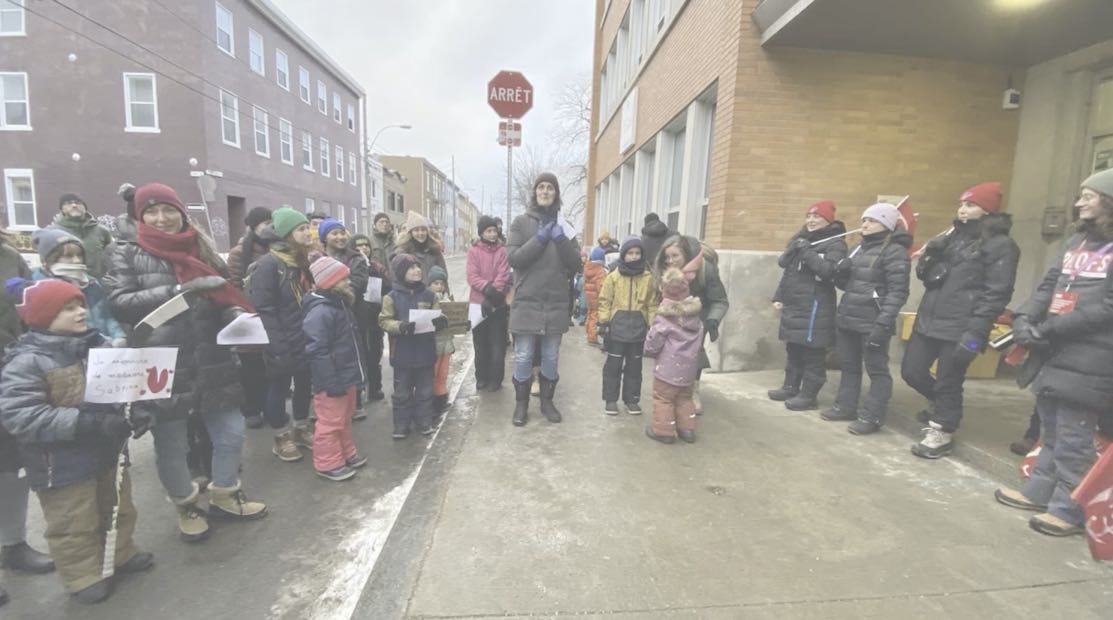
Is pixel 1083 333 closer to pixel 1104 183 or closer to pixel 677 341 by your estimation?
pixel 1104 183

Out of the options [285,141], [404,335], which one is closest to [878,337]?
[404,335]

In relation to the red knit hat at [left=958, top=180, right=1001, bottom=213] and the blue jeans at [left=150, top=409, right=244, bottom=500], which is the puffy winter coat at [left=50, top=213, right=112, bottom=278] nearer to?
the blue jeans at [left=150, top=409, right=244, bottom=500]

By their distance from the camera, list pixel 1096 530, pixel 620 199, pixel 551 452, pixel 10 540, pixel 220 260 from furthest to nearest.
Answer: pixel 620 199 < pixel 551 452 < pixel 220 260 < pixel 10 540 < pixel 1096 530

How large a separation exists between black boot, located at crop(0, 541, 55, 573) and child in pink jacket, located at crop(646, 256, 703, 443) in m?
3.69

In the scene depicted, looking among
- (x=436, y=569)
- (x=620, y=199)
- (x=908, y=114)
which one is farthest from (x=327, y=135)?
(x=436, y=569)

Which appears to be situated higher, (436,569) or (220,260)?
(220,260)

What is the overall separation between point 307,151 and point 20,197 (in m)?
11.4

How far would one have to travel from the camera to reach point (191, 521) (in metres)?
2.99

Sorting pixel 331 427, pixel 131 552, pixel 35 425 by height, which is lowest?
pixel 131 552

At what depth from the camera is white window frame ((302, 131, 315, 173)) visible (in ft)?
89.7

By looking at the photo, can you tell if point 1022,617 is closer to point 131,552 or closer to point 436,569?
point 436,569

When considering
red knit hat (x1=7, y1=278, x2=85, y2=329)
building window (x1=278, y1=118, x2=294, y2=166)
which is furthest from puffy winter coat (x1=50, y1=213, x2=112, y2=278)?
building window (x1=278, y1=118, x2=294, y2=166)

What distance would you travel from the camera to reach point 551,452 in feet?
13.1

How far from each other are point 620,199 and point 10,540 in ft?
42.9
